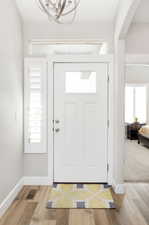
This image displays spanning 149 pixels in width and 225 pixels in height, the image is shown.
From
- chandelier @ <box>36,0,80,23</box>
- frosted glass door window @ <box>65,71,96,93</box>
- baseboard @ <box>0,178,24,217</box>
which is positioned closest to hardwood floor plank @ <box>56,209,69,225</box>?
baseboard @ <box>0,178,24,217</box>

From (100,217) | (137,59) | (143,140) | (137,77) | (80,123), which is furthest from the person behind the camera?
(137,77)

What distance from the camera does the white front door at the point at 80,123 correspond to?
10.9ft

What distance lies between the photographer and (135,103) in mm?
8906

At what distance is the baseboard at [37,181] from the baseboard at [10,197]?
89mm

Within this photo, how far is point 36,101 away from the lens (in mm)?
3326

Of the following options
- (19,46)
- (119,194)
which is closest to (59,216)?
(119,194)

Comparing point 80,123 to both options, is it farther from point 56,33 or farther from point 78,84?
point 56,33

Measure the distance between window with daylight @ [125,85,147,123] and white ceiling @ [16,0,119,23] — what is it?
5.85 metres

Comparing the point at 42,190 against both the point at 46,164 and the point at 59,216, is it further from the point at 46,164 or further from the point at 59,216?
the point at 59,216

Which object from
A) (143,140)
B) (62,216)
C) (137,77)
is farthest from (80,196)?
(137,77)

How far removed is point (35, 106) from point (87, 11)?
1.68 meters

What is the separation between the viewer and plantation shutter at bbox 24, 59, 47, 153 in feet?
10.9

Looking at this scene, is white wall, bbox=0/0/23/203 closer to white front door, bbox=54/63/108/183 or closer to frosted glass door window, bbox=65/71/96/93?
white front door, bbox=54/63/108/183

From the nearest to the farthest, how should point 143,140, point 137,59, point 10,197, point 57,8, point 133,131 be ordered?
point 57,8, point 10,197, point 137,59, point 143,140, point 133,131
